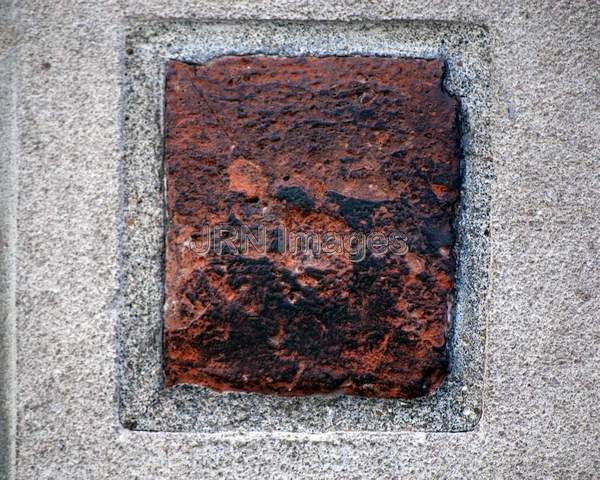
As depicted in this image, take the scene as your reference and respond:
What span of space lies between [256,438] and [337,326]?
5.5 inches

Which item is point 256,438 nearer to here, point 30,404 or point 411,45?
point 30,404

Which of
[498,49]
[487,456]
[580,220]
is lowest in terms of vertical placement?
[487,456]

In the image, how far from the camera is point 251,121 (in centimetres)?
50

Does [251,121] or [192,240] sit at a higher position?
[251,121]

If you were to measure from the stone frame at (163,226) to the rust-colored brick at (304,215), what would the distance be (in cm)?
2

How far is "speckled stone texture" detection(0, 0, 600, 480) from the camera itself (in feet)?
Result: 1.71

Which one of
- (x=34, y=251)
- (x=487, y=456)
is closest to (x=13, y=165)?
(x=34, y=251)

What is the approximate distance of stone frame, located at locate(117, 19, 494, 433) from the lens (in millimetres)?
517

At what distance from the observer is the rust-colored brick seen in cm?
50

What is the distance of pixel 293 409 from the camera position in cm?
52

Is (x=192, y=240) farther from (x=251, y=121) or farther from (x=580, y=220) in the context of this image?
(x=580, y=220)

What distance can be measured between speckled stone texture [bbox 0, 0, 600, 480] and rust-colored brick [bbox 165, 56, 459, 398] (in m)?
0.05

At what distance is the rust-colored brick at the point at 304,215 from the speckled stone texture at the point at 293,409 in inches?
1.9

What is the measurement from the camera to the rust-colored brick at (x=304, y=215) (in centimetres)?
50
